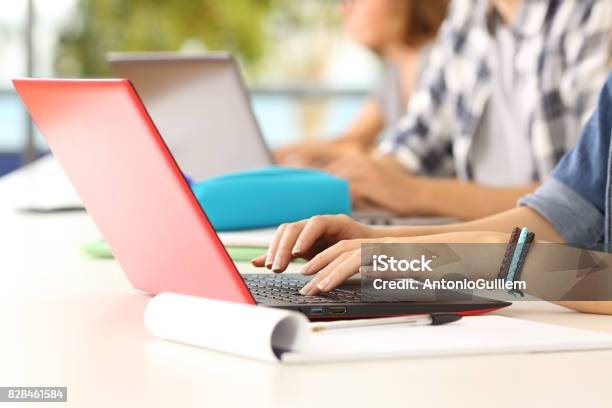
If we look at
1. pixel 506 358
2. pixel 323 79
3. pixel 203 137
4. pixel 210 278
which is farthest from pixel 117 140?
pixel 323 79

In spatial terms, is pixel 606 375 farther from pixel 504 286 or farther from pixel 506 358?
pixel 504 286

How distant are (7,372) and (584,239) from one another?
74cm

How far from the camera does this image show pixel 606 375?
82 cm

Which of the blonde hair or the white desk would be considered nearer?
the white desk

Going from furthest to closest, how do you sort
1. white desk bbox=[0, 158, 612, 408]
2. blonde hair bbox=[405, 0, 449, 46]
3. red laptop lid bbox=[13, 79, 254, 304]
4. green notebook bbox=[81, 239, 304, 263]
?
blonde hair bbox=[405, 0, 449, 46]
green notebook bbox=[81, 239, 304, 263]
red laptop lid bbox=[13, 79, 254, 304]
white desk bbox=[0, 158, 612, 408]

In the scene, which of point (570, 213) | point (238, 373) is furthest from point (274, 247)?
point (570, 213)

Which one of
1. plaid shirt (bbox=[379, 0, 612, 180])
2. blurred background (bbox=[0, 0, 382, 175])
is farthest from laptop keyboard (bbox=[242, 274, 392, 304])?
blurred background (bbox=[0, 0, 382, 175])

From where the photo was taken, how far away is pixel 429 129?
2.56 m

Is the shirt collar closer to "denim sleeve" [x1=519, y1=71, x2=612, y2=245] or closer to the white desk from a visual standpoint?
"denim sleeve" [x1=519, y1=71, x2=612, y2=245]

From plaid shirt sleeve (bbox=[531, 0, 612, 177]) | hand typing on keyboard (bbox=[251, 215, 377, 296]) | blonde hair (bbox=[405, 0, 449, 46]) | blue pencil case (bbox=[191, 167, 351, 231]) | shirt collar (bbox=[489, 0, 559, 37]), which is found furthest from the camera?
blonde hair (bbox=[405, 0, 449, 46])

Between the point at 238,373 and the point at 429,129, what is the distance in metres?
1.81

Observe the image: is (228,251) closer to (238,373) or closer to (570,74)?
(238,373)

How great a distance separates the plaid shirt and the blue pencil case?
579 mm

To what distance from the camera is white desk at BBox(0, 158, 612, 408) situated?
751 millimetres
